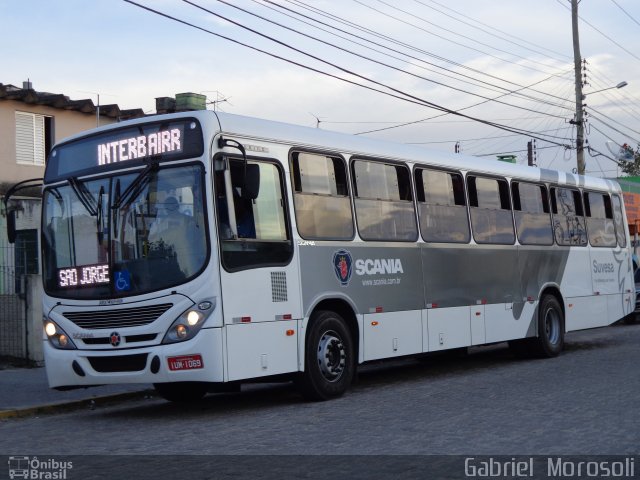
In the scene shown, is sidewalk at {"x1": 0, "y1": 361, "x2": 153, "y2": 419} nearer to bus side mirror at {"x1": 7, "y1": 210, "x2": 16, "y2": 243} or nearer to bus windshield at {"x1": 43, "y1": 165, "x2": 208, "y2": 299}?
bus windshield at {"x1": 43, "y1": 165, "x2": 208, "y2": 299}

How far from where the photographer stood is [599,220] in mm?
→ 19453

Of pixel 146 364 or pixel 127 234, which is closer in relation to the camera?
pixel 146 364

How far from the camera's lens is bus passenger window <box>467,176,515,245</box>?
15500 millimetres

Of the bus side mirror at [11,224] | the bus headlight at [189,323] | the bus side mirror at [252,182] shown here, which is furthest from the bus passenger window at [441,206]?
the bus side mirror at [11,224]

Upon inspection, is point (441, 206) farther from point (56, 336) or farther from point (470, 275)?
point (56, 336)

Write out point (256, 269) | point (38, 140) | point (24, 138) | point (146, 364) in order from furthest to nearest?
point (38, 140)
point (24, 138)
point (256, 269)
point (146, 364)

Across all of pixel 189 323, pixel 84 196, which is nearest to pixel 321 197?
pixel 189 323

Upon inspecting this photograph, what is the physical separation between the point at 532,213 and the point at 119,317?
8810 millimetres

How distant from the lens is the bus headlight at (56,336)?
11235 millimetres

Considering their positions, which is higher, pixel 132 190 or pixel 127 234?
pixel 132 190

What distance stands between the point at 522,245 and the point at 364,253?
4805 millimetres

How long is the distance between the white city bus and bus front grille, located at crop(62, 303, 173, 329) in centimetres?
2

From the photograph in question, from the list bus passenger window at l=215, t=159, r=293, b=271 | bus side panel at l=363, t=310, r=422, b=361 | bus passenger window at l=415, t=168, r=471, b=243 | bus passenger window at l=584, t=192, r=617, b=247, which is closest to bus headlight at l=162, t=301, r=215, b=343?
bus passenger window at l=215, t=159, r=293, b=271

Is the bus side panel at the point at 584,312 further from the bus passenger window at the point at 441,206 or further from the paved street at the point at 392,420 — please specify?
the bus passenger window at the point at 441,206
